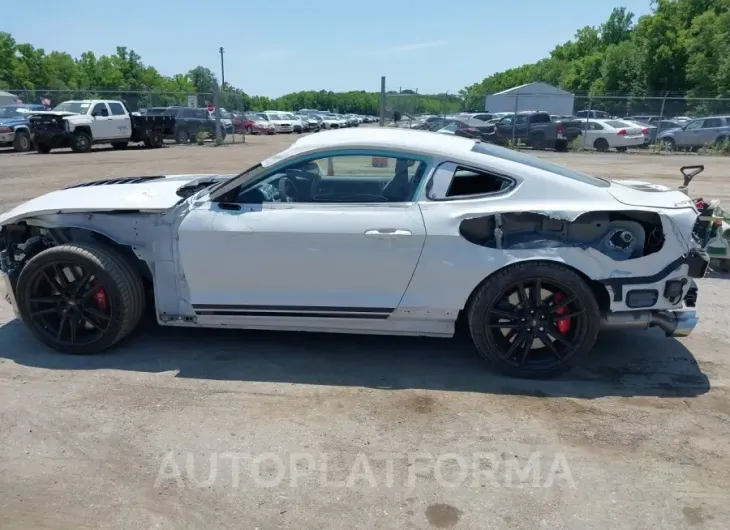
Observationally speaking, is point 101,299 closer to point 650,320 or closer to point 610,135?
point 650,320

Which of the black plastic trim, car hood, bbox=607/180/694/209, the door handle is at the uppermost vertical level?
car hood, bbox=607/180/694/209

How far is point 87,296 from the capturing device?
4.23m

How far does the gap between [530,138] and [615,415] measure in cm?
2371

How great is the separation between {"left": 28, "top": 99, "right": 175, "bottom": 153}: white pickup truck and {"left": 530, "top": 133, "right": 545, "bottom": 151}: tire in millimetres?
15565

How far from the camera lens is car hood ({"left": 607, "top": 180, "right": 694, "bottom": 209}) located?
12.7ft

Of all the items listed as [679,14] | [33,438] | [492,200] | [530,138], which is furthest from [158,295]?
[679,14]

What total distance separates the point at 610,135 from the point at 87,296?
25066 millimetres

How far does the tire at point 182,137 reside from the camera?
28.0 metres

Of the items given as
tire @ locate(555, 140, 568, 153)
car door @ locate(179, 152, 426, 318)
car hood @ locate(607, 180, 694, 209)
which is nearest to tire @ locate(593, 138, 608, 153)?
tire @ locate(555, 140, 568, 153)

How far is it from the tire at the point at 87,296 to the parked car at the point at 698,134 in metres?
26.0

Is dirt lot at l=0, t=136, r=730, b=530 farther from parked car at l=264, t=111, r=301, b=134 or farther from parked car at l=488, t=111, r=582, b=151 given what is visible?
parked car at l=264, t=111, r=301, b=134

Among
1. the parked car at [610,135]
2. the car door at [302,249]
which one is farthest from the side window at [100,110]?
the car door at [302,249]

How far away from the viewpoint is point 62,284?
426 cm

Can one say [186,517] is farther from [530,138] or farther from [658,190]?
[530,138]
